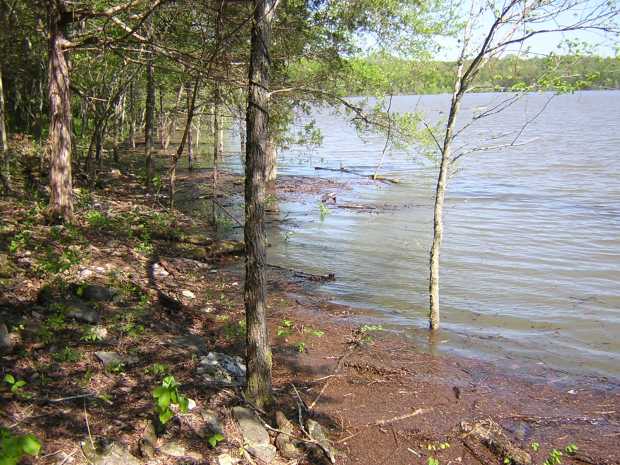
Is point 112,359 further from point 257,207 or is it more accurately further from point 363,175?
point 363,175

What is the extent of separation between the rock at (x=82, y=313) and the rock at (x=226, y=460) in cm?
297

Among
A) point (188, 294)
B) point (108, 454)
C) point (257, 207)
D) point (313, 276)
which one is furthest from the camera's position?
point (313, 276)

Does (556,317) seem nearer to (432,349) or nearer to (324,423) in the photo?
(432,349)

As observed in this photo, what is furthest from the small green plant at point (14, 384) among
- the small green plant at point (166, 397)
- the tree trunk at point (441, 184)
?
the tree trunk at point (441, 184)

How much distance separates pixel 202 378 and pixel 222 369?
0.48m

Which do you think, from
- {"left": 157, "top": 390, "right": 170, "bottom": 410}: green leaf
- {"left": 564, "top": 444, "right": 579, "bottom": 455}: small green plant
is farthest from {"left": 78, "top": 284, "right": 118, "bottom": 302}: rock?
{"left": 564, "top": 444, "right": 579, "bottom": 455}: small green plant

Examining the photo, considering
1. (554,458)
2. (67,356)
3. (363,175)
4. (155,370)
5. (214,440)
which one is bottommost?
(554,458)

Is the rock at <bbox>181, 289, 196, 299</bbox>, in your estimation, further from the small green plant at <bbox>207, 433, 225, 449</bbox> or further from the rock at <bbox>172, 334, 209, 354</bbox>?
the small green plant at <bbox>207, 433, 225, 449</bbox>

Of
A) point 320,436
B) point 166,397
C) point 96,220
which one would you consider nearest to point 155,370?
point 320,436

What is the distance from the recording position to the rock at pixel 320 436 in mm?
5301

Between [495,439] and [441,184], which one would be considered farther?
[441,184]

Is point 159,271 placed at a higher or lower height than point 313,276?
higher

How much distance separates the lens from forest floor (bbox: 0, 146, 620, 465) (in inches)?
189

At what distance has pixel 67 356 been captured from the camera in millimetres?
5566
